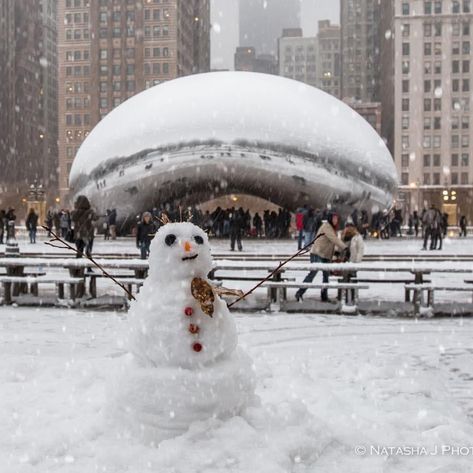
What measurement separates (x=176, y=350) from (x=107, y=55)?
111864mm

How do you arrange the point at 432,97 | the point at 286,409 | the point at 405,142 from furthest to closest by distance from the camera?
the point at 405,142 < the point at 432,97 < the point at 286,409

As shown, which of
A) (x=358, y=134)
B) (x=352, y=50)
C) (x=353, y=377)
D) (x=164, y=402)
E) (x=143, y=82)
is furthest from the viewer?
(x=352, y=50)

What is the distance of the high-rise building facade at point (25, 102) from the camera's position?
407 ft

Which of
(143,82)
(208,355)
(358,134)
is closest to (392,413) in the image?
(208,355)

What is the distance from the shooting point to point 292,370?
22.4 ft

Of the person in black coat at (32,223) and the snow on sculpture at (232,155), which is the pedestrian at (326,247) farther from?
the snow on sculpture at (232,155)

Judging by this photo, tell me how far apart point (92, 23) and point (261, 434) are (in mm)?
112853

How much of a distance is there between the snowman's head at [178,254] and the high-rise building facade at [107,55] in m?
107

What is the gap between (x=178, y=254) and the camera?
4699 mm

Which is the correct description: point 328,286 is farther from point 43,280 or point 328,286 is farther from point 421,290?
point 43,280

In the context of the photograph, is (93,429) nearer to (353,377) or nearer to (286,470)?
(286,470)

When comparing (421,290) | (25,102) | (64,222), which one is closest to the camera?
(421,290)

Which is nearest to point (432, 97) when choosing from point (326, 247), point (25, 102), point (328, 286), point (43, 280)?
point (25, 102)

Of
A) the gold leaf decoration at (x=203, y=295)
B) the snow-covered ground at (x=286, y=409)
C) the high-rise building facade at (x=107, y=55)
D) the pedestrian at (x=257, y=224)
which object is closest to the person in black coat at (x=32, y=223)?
the pedestrian at (x=257, y=224)
